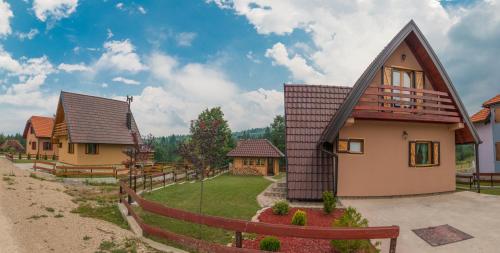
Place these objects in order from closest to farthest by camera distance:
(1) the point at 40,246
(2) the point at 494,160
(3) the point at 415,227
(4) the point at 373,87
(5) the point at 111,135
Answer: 1. (1) the point at 40,246
2. (3) the point at 415,227
3. (4) the point at 373,87
4. (2) the point at 494,160
5. (5) the point at 111,135

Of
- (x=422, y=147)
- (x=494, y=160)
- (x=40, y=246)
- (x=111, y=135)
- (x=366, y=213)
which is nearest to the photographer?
(x=40, y=246)

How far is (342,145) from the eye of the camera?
11938 millimetres

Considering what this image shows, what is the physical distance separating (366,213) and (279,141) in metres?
49.7

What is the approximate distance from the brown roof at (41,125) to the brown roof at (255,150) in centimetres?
2635

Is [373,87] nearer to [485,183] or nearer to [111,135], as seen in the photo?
[485,183]

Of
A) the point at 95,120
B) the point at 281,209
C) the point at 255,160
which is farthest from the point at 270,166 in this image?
the point at 281,209

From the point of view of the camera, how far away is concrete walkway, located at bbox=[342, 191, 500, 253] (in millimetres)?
7109

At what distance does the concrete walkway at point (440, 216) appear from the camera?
711 centimetres

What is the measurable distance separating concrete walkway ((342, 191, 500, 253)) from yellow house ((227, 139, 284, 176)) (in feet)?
71.0

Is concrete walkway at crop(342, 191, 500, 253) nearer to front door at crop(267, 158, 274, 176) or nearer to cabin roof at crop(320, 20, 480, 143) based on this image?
cabin roof at crop(320, 20, 480, 143)

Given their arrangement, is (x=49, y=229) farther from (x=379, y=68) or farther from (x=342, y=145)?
(x=379, y=68)

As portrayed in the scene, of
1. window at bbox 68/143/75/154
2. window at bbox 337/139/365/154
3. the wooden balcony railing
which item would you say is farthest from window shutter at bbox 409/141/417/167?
the wooden balcony railing

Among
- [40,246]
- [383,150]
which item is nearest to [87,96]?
[40,246]

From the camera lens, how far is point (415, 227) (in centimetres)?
845
